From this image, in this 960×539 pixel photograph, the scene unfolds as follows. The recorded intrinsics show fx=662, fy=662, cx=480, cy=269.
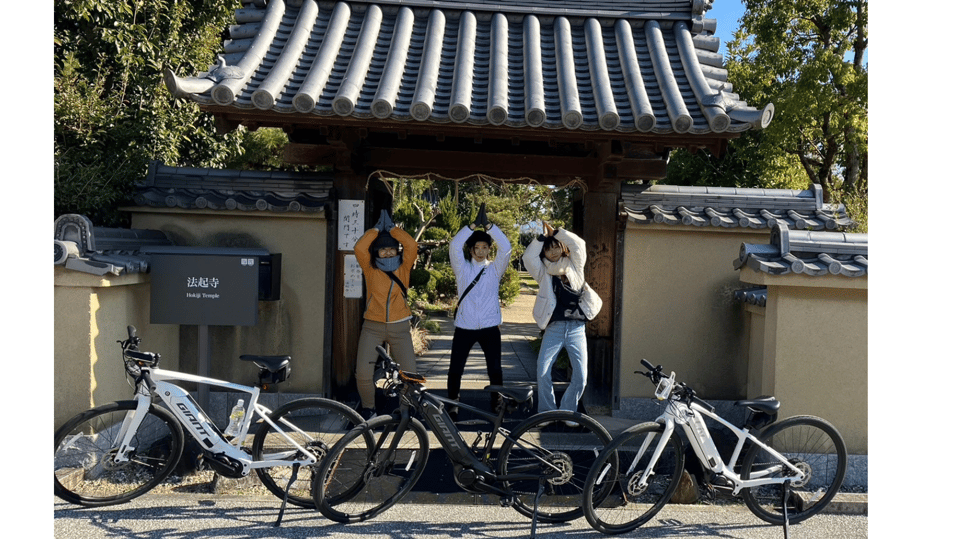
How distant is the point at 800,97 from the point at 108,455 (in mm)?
12301

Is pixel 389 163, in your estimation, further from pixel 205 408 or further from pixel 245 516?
pixel 245 516

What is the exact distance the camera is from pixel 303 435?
16.0 ft

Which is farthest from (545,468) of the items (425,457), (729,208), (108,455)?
(729,208)

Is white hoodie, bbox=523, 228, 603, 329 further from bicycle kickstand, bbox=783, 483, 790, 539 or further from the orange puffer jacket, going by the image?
bicycle kickstand, bbox=783, 483, 790, 539

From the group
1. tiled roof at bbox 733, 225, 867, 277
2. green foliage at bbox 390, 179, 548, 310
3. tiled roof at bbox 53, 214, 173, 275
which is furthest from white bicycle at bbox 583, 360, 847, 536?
green foliage at bbox 390, 179, 548, 310

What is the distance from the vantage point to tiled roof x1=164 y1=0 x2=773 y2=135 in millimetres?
5520

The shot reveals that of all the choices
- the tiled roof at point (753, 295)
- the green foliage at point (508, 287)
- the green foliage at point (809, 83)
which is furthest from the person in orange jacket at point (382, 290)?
the green foliage at point (508, 287)

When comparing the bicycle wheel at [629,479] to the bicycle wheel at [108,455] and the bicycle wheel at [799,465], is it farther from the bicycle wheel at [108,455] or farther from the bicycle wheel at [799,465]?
the bicycle wheel at [108,455]

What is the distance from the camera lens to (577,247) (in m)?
6.00

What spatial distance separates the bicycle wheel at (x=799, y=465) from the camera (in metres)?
4.75

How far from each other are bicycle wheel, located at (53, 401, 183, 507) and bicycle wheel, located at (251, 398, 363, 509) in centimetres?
64

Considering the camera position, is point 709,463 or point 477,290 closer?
point 709,463

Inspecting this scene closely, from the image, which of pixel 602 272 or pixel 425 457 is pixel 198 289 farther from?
pixel 602 272

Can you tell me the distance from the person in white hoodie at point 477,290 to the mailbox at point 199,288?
6.33 ft
